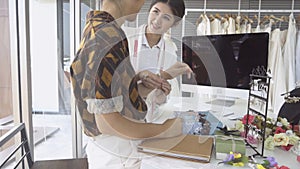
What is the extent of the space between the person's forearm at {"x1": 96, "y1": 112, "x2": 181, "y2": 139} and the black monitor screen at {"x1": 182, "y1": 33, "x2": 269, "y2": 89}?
1.74ft

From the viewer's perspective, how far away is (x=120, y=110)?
612 millimetres

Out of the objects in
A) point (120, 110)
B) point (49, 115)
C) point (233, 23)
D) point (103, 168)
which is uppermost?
point (233, 23)

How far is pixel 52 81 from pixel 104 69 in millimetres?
1625

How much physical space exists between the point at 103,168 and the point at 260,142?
0.57m

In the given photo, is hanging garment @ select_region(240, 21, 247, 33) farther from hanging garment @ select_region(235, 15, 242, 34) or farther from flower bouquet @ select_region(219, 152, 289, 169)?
flower bouquet @ select_region(219, 152, 289, 169)

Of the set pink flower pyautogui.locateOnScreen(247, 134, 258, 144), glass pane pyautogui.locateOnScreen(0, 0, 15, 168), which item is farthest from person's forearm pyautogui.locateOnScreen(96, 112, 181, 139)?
glass pane pyautogui.locateOnScreen(0, 0, 15, 168)

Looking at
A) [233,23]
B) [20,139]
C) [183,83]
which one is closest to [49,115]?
[20,139]

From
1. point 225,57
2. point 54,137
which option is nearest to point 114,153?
point 225,57

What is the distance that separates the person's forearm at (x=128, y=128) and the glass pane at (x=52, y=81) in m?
1.13

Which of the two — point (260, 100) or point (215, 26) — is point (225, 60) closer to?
point (260, 100)

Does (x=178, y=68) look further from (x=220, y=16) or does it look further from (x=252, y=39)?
(x=220, y=16)

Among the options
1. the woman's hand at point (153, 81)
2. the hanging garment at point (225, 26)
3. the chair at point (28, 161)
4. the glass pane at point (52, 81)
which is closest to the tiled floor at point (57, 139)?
the glass pane at point (52, 81)

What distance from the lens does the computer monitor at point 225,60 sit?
1308 millimetres

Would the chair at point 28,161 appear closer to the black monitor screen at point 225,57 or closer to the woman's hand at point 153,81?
the woman's hand at point 153,81
